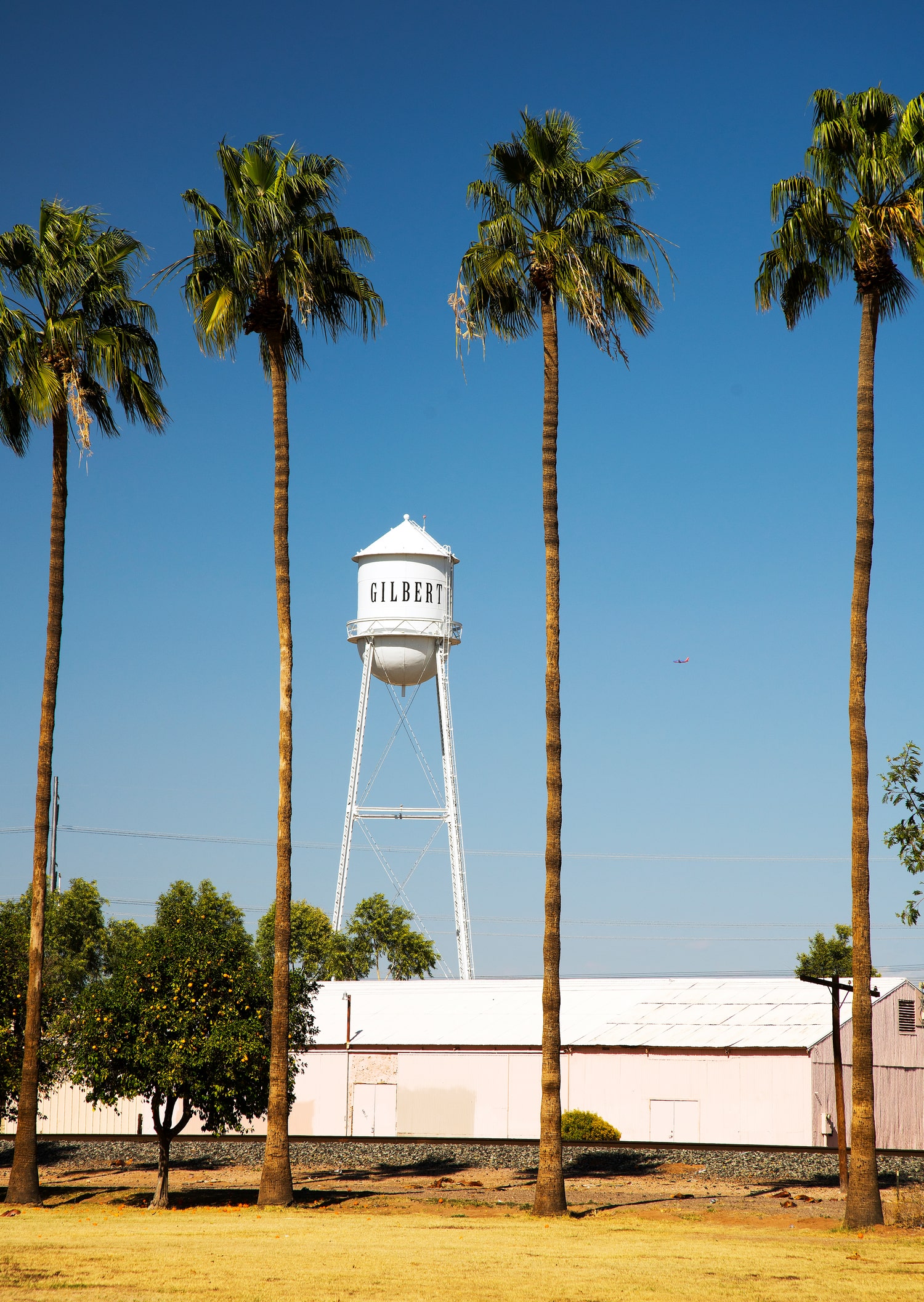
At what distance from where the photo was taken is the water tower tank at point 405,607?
53125 mm

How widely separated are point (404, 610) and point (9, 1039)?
28.8 m

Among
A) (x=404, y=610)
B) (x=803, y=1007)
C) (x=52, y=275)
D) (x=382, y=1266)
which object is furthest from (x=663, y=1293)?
(x=404, y=610)

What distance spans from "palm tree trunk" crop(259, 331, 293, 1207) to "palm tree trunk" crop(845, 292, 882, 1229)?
948 centimetres


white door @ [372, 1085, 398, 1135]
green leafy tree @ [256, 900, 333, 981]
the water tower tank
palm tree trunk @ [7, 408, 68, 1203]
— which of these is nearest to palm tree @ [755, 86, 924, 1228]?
palm tree trunk @ [7, 408, 68, 1203]

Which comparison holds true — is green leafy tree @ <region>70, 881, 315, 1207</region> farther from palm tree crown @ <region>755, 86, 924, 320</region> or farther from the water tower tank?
the water tower tank

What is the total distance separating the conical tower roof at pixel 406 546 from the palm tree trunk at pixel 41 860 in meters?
27.7

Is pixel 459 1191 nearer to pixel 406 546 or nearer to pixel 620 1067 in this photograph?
pixel 620 1067

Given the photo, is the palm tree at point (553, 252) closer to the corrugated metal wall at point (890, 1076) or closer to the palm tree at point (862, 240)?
the palm tree at point (862, 240)

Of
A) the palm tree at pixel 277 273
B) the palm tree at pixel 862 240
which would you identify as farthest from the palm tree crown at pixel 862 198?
the palm tree at pixel 277 273

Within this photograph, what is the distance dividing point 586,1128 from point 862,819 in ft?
57.4

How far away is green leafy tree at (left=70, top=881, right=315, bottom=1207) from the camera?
24.8 meters

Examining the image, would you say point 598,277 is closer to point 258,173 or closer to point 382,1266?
point 258,173

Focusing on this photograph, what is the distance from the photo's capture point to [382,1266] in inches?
640

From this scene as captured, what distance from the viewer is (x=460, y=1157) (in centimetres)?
3139
